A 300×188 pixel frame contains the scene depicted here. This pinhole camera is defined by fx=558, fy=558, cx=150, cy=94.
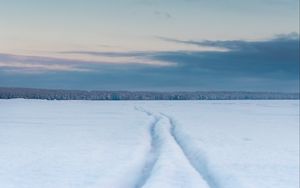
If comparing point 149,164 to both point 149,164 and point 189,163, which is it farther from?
point 189,163

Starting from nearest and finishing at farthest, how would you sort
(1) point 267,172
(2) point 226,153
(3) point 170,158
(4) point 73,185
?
1. (4) point 73,185
2. (1) point 267,172
3. (3) point 170,158
4. (2) point 226,153

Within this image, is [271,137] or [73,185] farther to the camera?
[271,137]

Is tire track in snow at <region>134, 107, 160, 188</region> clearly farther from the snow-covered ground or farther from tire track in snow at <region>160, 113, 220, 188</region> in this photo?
tire track in snow at <region>160, 113, 220, 188</region>

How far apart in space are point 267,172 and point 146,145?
515 centimetres

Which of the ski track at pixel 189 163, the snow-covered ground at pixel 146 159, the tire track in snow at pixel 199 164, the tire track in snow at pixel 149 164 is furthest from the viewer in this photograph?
the tire track in snow at pixel 199 164

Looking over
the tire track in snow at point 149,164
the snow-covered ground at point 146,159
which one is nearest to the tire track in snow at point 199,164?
the snow-covered ground at point 146,159

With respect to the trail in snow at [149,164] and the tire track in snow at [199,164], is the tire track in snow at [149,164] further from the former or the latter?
the tire track in snow at [199,164]

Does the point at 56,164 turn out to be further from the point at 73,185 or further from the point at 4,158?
the point at 73,185

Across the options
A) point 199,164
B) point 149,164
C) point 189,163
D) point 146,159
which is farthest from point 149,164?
point 199,164

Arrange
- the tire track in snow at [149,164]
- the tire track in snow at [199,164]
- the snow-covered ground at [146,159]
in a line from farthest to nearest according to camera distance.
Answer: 1. the tire track in snow at [199,164]
2. the tire track in snow at [149,164]
3. the snow-covered ground at [146,159]

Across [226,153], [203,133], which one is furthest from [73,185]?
[203,133]

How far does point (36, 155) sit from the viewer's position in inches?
562

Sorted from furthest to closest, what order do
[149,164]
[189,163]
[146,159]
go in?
1. [146,159]
2. [189,163]
3. [149,164]

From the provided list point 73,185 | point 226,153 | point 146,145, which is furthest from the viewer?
point 146,145
